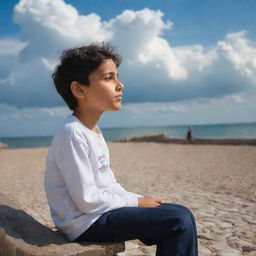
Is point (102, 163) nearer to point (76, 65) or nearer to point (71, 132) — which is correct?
point (71, 132)

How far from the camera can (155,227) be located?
229 centimetres

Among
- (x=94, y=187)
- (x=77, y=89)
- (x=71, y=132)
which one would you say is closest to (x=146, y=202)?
(x=94, y=187)

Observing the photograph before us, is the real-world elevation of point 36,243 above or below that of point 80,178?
below

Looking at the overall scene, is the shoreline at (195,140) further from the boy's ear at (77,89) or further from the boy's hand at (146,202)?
the boy's ear at (77,89)

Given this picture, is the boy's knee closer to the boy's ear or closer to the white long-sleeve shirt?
the white long-sleeve shirt

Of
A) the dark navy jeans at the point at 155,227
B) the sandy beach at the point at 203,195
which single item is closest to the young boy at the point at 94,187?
the dark navy jeans at the point at 155,227

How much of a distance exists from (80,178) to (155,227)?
0.60m

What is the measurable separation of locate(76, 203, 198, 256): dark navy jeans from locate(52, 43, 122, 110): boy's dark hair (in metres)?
0.92

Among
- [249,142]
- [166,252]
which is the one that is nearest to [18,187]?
[166,252]

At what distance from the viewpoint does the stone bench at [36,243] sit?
7.30 feet

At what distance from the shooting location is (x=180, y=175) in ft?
37.4

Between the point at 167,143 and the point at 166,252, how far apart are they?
25122 mm

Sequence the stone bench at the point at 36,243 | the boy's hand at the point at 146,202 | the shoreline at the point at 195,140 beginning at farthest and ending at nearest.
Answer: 1. the shoreline at the point at 195,140
2. the boy's hand at the point at 146,202
3. the stone bench at the point at 36,243

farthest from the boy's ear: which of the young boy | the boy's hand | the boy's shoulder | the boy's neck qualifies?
the boy's hand
